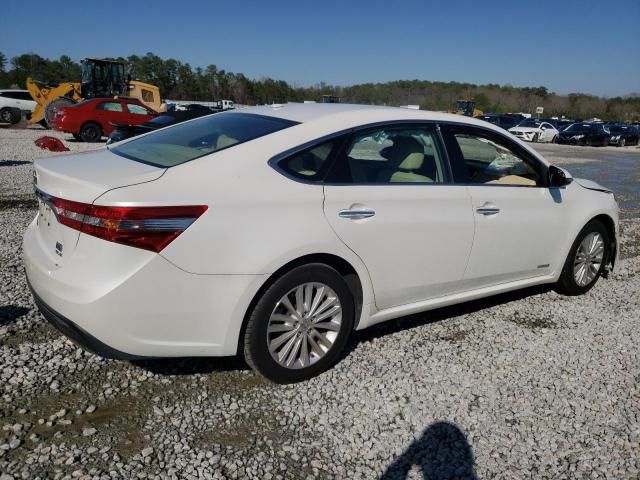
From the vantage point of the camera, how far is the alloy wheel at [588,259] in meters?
5.01

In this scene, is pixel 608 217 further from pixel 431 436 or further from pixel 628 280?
pixel 431 436

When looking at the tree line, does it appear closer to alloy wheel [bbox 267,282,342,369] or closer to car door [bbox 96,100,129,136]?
car door [bbox 96,100,129,136]

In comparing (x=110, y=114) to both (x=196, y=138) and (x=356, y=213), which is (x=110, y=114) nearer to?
(x=196, y=138)

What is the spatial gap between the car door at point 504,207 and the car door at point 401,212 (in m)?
0.14

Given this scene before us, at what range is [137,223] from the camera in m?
2.66

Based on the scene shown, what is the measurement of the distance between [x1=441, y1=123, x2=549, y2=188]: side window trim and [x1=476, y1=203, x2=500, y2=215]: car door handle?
0.56ft

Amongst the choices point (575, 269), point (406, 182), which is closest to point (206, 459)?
point (406, 182)

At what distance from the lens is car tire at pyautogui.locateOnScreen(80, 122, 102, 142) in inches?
742

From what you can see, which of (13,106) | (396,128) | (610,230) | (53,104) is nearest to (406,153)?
(396,128)

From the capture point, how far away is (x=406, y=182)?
3.68 meters

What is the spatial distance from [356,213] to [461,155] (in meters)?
1.15

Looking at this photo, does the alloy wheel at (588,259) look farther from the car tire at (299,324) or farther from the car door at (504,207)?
the car tire at (299,324)

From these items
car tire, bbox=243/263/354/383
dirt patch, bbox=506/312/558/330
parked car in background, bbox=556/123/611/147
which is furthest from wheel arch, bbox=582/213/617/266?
parked car in background, bbox=556/123/611/147

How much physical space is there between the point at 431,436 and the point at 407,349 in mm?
1017
